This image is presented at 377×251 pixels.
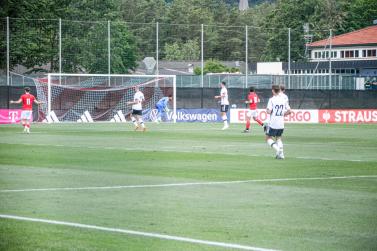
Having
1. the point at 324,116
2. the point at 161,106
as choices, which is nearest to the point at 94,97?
the point at 161,106

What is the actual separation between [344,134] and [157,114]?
18907 millimetres

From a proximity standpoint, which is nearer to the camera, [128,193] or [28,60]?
[128,193]

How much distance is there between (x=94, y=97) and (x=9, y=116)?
600cm

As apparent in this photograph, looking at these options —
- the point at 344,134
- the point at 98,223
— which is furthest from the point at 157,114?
the point at 98,223

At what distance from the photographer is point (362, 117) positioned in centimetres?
6141

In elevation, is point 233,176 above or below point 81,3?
below

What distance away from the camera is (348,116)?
61.2 m

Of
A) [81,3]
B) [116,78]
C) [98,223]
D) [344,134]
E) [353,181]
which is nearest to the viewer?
[98,223]

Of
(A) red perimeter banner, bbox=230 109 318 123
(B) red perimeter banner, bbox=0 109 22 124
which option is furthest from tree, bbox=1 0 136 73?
(A) red perimeter banner, bbox=230 109 318 123

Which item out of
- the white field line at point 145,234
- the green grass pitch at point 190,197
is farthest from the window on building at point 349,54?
the white field line at point 145,234

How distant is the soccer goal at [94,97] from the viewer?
186 ft

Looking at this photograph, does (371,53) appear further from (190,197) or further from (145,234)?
(145,234)

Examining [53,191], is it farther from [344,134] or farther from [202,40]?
[202,40]

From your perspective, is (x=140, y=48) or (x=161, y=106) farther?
(x=140, y=48)
